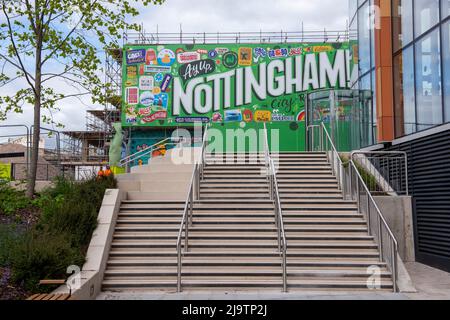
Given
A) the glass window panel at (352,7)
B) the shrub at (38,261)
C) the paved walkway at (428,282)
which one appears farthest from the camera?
the glass window panel at (352,7)

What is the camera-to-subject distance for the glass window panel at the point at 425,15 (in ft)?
38.2

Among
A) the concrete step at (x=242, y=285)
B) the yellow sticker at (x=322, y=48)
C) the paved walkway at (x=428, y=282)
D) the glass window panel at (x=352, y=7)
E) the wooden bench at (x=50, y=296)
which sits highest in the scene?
the yellow sticker at (x=322, y=48)

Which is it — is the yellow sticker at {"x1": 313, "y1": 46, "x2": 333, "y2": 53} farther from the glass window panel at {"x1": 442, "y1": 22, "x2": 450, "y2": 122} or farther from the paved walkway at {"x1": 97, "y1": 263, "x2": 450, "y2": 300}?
the paved walkway at {"x1": 97, "y1": 263, "x2": 450, "y2": 300}

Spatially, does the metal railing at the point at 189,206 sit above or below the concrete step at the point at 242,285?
above

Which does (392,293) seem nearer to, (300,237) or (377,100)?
(300,237)

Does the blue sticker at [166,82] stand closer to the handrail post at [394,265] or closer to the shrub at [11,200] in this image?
the shrub at [11,200]

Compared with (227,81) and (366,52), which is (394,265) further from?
(227,81)

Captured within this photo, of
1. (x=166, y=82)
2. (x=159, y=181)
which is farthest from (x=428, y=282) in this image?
(x=166, y=82)

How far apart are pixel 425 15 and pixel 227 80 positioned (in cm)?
1501

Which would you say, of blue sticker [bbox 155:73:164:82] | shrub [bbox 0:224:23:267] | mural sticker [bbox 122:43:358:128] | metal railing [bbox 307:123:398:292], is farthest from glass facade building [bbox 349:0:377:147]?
shrub [bbox 0:224:23:267]

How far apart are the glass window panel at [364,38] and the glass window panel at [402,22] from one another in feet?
6.95

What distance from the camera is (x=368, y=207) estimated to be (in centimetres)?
1080

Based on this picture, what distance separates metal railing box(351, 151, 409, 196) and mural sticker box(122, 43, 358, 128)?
41.0ft

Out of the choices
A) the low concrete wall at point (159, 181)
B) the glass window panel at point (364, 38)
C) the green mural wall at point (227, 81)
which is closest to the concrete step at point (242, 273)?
the low concrete wall at point (159, 181)
